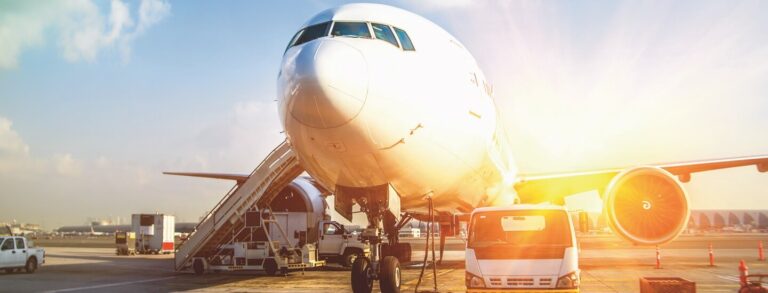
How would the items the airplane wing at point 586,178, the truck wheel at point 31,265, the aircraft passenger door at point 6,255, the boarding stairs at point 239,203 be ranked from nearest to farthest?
the airplane wing at point 586,178 → the boarding stairs at point 239,203 → the aircraft passenger door at point 6,255 → the truck wheel at point 31,265

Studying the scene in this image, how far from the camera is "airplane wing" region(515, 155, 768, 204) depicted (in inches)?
589

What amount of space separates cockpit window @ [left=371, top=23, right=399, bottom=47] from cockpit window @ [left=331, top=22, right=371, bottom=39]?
13 cm

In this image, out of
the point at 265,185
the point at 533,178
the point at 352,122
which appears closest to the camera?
the point at 352,122

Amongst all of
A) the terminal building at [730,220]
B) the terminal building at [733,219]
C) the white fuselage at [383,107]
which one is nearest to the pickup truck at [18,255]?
the white fuselage at [383,107]

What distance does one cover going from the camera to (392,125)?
7484mm

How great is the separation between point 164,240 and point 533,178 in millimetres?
26674

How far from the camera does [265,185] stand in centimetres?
1802

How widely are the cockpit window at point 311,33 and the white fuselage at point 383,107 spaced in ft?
0.44

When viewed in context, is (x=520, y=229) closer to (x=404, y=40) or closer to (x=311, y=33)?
(x=404, y=40)

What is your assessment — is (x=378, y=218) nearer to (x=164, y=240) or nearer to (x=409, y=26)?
(x=409, y=26)

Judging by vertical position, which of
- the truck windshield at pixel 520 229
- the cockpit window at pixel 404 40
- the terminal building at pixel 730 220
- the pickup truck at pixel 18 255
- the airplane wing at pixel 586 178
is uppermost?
the cockpit window at pixel 404 40

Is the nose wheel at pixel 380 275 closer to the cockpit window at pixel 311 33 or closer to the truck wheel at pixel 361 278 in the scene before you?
the truck wheel at pixel 361 278

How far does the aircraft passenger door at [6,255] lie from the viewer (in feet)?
63.9

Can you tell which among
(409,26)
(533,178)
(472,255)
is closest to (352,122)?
(409,26)
